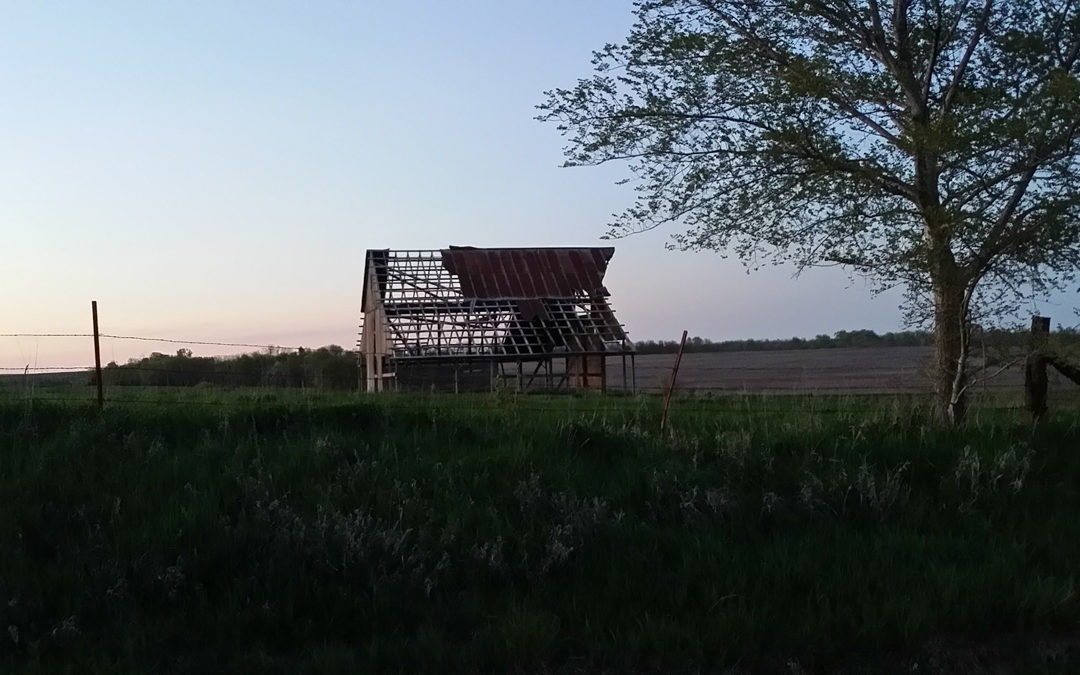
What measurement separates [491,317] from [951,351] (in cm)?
2628

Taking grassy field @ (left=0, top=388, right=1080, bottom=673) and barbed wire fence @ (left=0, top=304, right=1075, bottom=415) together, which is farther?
barbed wire fence @ (left=0, top=304, right=1075, bottom=415)

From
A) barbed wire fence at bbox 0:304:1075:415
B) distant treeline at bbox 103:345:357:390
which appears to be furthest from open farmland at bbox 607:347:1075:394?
distant treeline at bbox 103:345:357:390

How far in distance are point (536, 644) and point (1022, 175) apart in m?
Answer: 9.02

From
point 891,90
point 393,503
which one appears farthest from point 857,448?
point 891,90

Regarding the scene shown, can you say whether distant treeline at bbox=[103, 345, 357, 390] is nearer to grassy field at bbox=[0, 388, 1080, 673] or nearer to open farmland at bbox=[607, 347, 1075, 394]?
open farmland at bbox=[607, 347, 1075, 394]

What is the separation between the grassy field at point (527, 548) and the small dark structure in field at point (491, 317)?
24.6 metres

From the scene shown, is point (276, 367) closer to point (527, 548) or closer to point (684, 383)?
point (684, 383)

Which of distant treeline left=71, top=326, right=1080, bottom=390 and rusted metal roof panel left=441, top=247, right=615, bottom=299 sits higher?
rusted metal roof panel left=441, top=247, right=615, bottom=299

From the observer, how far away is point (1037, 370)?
12.5m

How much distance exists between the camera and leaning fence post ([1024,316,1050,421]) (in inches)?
476

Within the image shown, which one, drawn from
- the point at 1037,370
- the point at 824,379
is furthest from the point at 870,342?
the point at 1037,370

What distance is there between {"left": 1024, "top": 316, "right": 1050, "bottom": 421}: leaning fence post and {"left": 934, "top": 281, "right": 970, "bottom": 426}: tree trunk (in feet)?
2.52

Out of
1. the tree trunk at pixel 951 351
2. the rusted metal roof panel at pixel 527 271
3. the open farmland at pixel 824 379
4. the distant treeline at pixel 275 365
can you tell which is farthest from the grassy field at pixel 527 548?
the rusted metal roof panel at pixel 527 271

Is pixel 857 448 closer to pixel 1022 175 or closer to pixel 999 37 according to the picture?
pixel 1022 175
